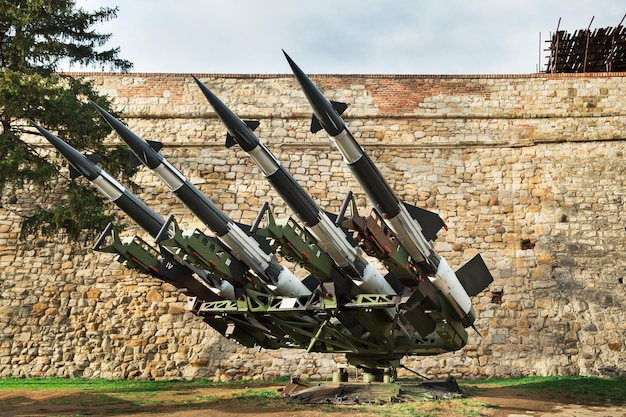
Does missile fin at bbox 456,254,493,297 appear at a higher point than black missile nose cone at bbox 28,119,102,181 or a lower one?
lower

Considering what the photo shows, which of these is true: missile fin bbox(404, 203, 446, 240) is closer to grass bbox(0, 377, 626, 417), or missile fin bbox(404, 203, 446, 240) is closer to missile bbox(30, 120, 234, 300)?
grass bbox(0, 377, 626, 417)

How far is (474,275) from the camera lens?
9812mm

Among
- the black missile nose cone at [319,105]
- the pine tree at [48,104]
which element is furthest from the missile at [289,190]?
the pine tree at [48,104]

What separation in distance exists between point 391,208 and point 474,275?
2275 millimetres

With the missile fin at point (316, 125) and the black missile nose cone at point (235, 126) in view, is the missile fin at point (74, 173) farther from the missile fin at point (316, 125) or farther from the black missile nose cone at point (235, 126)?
the missile fin at point (316, 125)

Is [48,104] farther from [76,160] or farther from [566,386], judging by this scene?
[566,386]

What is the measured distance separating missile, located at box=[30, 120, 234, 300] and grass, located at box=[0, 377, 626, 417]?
167 centimetres

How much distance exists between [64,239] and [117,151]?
321 centimetres

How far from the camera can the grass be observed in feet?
29.8

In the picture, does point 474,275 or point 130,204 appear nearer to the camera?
point 130,204

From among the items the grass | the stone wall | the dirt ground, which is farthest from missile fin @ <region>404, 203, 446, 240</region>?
the stone wall

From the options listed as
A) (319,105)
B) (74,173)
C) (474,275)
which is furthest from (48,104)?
(474,275)

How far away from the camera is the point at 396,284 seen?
31.6 feet


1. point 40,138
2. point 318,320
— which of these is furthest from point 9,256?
point 318,320
